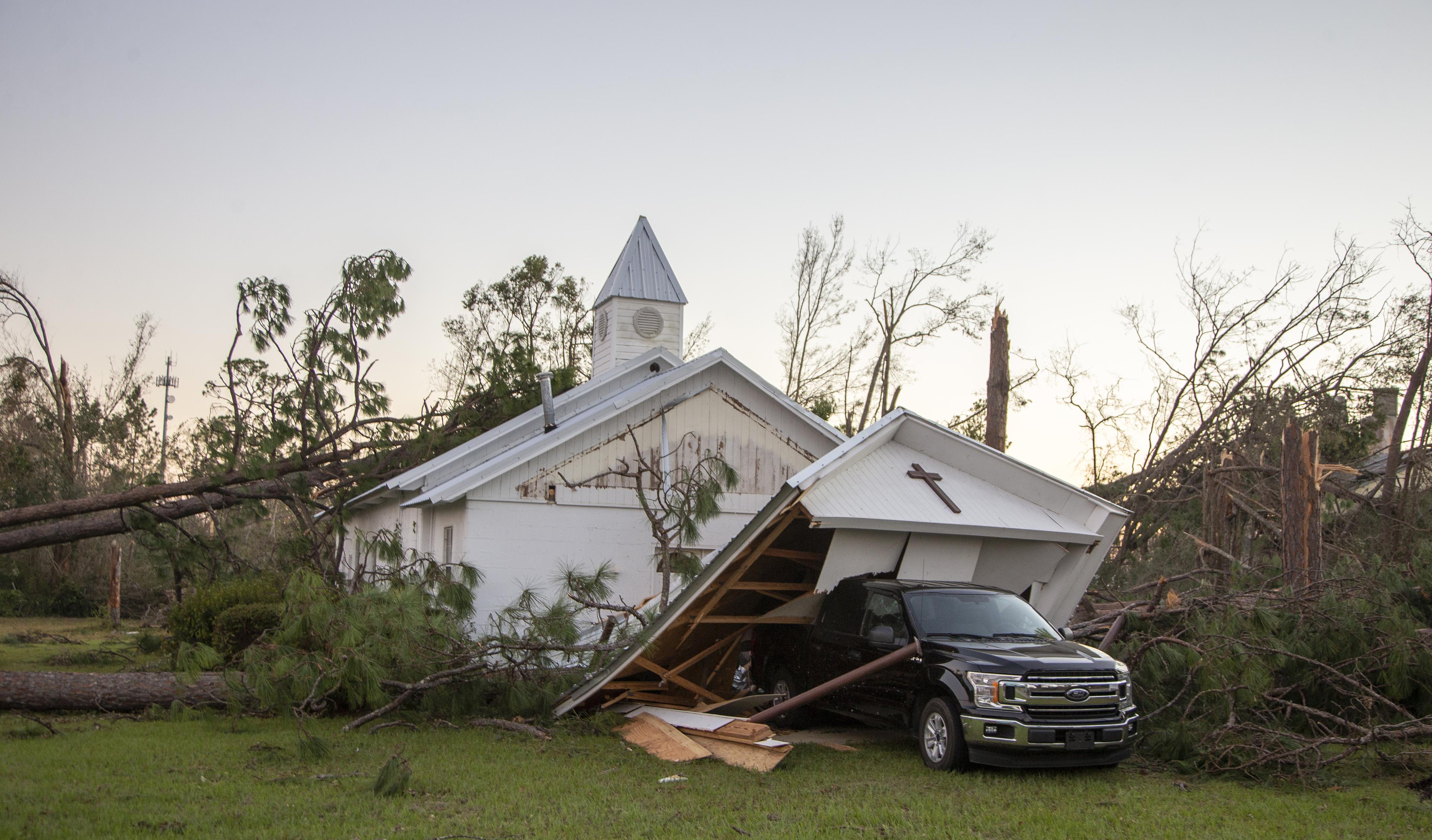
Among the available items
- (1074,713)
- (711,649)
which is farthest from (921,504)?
(711,649)

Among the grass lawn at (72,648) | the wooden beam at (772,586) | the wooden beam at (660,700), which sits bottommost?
the grass lawn at (72,648)

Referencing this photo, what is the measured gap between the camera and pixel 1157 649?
10.5 meters

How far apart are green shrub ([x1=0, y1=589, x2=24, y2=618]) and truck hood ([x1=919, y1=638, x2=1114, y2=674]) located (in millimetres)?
30666

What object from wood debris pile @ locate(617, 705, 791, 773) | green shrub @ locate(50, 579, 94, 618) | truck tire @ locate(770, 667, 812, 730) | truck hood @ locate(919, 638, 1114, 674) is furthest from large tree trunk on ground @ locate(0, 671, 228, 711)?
green shrub @ locate(50, 579, 94, 618)

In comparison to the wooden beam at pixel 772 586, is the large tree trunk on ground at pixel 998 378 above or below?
above

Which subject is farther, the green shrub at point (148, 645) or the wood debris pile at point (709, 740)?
the green shrub at point (148, 645)

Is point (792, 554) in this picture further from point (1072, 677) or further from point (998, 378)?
point (998, 378)

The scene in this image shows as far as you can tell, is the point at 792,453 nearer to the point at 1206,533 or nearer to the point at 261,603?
the point at 1206,533

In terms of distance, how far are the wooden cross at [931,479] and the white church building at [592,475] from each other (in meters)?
4.71

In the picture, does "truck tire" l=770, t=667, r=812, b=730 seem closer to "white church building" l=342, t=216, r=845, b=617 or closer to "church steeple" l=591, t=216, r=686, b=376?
"white church building" l=342, t=216, r=845, b=617

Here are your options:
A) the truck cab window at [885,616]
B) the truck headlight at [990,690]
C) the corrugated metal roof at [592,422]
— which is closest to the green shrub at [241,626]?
the corrugated metal roof at [592,422]

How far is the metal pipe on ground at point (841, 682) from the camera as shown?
9.67 meters

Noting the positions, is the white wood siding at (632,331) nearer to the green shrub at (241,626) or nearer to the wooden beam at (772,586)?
the green shrub at (241,626)

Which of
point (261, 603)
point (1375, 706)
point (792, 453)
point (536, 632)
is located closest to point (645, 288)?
point (792, 453)
